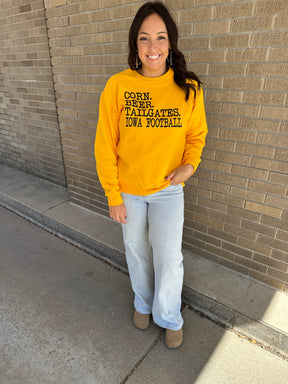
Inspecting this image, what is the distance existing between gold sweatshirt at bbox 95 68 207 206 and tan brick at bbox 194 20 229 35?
64 centimetres

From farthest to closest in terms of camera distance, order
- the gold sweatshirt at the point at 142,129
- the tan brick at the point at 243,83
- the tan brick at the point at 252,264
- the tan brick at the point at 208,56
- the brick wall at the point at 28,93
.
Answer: the brick wall at the point at 28,93 < the tan brick at the point at 252,264 < the tan brick at the point at 208,56 < the tan brick at the point at 243,83 < the gold sweatshirt at the point at 142,129

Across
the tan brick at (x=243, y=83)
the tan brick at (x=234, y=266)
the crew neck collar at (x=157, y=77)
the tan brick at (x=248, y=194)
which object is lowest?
the tan brick at (x=234, y=266)

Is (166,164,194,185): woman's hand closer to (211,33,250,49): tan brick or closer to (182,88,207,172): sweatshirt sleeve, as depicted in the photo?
(182,88,207,172): sweatshirt sleeve

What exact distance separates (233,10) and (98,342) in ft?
8.24

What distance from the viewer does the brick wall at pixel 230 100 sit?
2.00 meters

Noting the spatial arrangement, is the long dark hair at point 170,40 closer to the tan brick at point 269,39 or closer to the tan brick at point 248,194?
the tan brick at point 269,39

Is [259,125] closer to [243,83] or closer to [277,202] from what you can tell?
[243,83]

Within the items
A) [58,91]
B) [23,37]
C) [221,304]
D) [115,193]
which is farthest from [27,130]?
[221,304]

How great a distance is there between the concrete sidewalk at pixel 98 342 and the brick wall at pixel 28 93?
211 cm

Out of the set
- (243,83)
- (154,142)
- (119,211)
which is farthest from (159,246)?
(243,83)

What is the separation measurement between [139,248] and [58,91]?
224 cm

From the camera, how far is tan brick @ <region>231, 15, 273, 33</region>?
1902 millimetres

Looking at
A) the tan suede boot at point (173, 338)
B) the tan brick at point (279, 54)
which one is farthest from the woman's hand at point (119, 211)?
the tan brick at point (279, 54)

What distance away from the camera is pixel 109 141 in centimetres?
182
